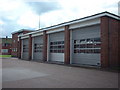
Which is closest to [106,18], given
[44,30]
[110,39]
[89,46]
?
[110,39]

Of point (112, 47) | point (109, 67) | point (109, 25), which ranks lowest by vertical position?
point (109, 67)

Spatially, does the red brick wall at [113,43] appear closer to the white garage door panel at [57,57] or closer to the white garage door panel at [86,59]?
the white garage door panel at [86,59]

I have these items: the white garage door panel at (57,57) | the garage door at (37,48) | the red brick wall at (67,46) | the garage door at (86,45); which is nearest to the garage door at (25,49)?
the garage door at (37,48)

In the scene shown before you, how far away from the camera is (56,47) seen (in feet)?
72.6

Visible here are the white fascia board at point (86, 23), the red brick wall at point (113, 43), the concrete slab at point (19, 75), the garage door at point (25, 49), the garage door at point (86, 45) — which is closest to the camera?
the concrete slab at point (19, 75)

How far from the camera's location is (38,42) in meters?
26.6

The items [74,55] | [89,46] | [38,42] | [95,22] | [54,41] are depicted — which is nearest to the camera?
[95,22]

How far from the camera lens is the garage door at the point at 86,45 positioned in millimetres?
15820

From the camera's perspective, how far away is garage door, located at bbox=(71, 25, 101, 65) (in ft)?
51.9

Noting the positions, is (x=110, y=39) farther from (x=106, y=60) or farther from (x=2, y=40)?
(x=2, y=40)

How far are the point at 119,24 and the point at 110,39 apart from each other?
267 centimetres

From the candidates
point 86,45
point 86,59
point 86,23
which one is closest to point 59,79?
point 86,59

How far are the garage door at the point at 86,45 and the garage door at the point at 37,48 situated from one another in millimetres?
9006

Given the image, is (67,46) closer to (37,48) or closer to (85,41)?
(85,41)
